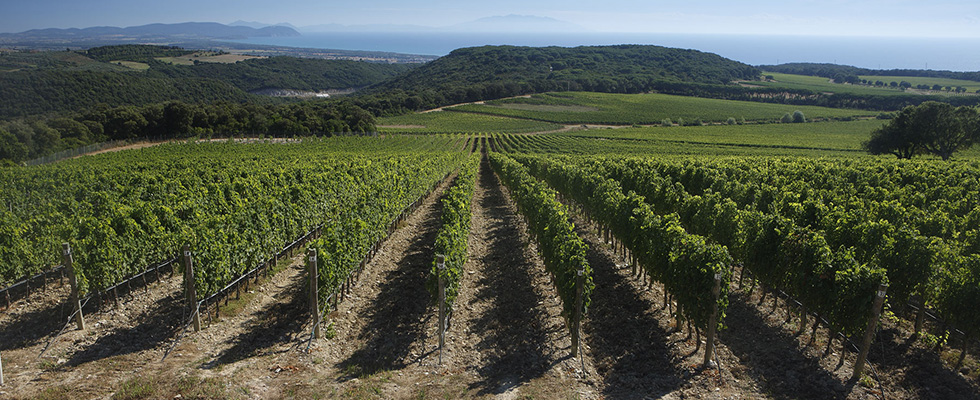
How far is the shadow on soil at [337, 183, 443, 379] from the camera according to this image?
9.73m

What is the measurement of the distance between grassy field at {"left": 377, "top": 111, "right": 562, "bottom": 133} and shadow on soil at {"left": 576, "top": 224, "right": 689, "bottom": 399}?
3499 inches

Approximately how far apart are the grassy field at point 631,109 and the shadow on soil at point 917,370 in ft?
370

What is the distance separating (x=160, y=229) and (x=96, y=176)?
18.7m

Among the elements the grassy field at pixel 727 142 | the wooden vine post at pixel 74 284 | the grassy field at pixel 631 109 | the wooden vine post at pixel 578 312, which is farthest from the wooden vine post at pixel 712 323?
the grassy field at pixel 631 109

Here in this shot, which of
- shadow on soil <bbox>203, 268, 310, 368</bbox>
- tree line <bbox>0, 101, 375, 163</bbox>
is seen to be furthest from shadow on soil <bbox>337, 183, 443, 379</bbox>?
tree line <bbox>0, 101, 375, 163</bbox>

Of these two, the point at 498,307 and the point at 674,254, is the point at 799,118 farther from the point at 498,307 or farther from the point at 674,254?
the point at 498,307

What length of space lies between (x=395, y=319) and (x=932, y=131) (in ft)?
210

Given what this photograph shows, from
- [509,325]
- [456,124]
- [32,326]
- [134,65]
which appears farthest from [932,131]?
[134,65]

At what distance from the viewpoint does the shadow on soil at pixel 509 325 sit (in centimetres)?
937

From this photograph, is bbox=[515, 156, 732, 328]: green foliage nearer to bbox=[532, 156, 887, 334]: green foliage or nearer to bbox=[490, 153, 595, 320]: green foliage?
bbox=[532, 156, 887, 334]: green foliage

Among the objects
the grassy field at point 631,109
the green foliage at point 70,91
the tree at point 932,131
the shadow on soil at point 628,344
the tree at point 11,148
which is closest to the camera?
the shadow on soil at point 628,344

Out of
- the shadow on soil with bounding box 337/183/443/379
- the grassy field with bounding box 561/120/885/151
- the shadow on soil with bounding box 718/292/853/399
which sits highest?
the grassy field with bounding box 561/120/885/151

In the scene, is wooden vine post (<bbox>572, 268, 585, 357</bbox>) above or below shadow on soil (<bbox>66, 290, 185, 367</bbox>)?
above

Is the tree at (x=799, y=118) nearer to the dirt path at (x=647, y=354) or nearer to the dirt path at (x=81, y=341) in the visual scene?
the dirt path at (x=647, y=354)
